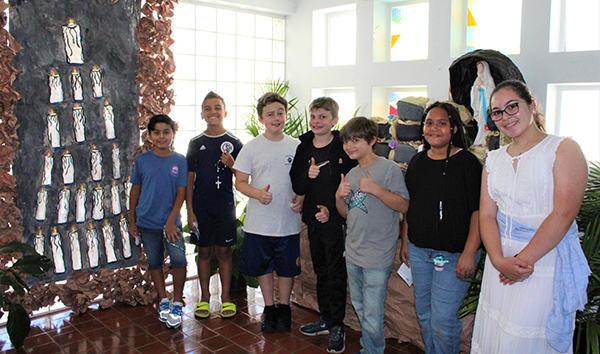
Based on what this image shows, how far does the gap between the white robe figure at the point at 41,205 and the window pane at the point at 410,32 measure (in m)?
3.80

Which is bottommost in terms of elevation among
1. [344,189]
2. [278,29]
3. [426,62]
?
[344,189]

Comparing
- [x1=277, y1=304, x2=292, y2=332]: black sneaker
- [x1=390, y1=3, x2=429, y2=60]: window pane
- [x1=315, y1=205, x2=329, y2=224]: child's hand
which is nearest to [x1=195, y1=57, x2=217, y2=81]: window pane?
[x1=390, y1=3, x2=429, y2=60]: window pane

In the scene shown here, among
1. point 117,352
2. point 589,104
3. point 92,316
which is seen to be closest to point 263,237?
point 117,352

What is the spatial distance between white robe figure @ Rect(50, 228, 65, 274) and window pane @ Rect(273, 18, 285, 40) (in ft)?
12.4

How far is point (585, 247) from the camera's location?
205cm

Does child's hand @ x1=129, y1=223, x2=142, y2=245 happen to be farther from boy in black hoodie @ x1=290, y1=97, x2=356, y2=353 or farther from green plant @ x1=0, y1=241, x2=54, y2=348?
boy in black hoodie @ x1=290, y1=97, x2=356, y2=353

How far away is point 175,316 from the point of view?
3.17 meters

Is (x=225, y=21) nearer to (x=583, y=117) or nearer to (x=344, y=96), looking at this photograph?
(x=344, y=96)

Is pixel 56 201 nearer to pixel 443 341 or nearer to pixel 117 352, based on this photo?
pixel 117 352

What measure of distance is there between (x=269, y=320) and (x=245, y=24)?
3834 mm

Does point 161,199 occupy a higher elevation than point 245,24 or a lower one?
lower

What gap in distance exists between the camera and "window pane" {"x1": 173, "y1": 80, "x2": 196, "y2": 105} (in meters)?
5.24

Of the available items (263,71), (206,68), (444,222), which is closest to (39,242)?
(444,222)

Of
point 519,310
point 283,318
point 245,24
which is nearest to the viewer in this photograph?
point 519,310
